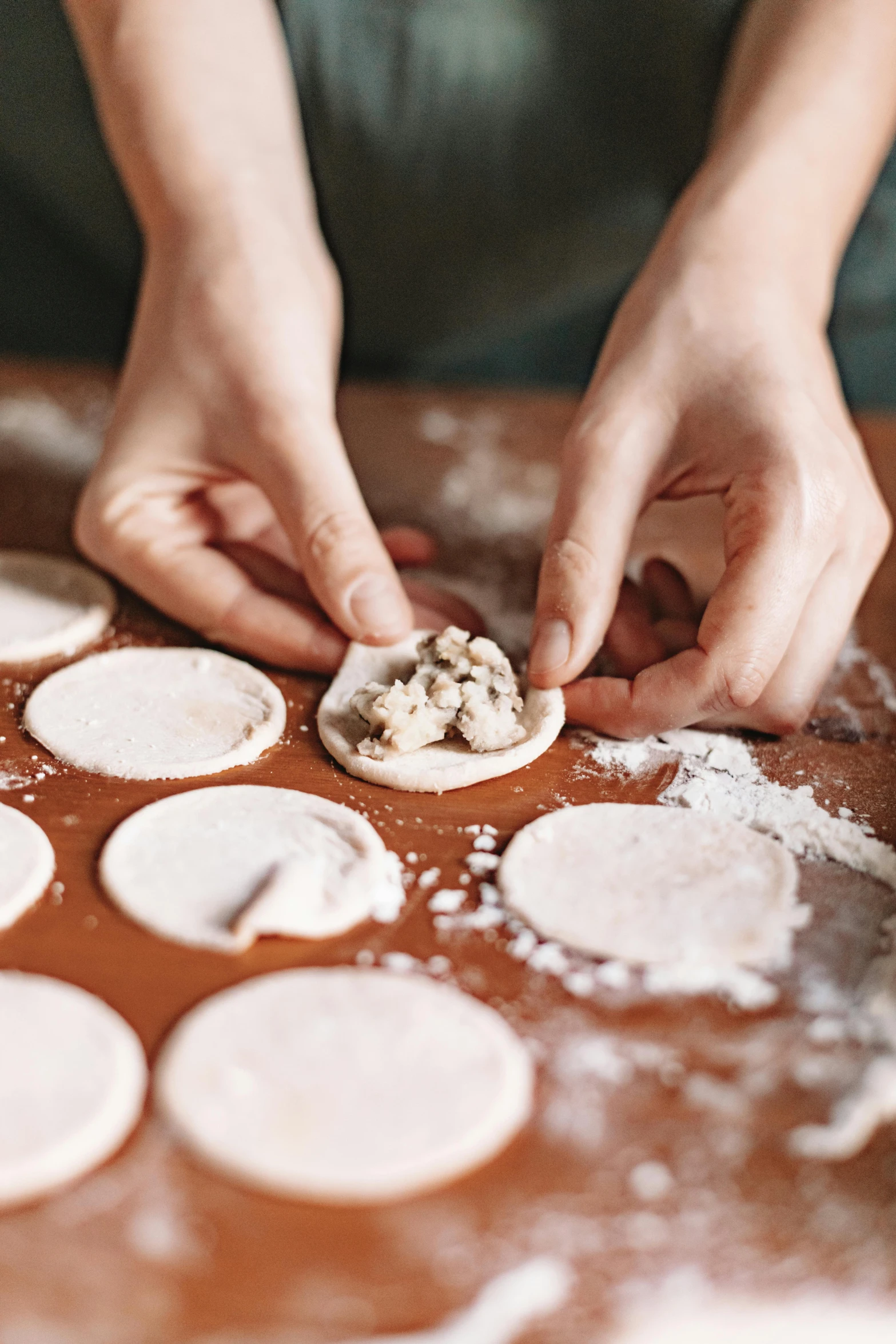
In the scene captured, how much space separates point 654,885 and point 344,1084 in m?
0.34

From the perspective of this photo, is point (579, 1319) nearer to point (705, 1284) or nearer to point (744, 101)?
point (705, 1284)

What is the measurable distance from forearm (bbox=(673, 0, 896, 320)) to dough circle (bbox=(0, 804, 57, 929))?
1.04 metres

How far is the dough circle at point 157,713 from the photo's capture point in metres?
1.13

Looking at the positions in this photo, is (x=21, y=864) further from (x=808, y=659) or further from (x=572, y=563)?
(x=808, y=659)

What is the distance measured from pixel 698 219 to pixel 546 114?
1.95 feet

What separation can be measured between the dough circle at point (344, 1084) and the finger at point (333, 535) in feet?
1.56

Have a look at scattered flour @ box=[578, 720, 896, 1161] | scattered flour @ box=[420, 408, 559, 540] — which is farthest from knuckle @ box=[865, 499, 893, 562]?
scattered flour @ box=[420, 408, 559, 540]

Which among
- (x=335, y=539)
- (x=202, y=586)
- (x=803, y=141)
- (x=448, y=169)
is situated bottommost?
(x=202, y=586)

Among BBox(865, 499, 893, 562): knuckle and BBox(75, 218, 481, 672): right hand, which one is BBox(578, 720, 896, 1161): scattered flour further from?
BBox(75, 218, 481, 672): right hand

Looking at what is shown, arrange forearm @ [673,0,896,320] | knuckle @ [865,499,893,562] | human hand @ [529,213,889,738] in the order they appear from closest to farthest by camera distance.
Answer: human hand @ [529,213,889,738] < knuckle @ [865,499,893,562] < forearm @ [673,0,896,320]

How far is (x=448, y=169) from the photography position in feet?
6.29

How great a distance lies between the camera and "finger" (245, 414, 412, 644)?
1.24 metres

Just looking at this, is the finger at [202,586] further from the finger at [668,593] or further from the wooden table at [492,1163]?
the finger at [668,593]

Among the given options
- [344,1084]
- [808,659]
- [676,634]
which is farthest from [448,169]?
[344,1084]
